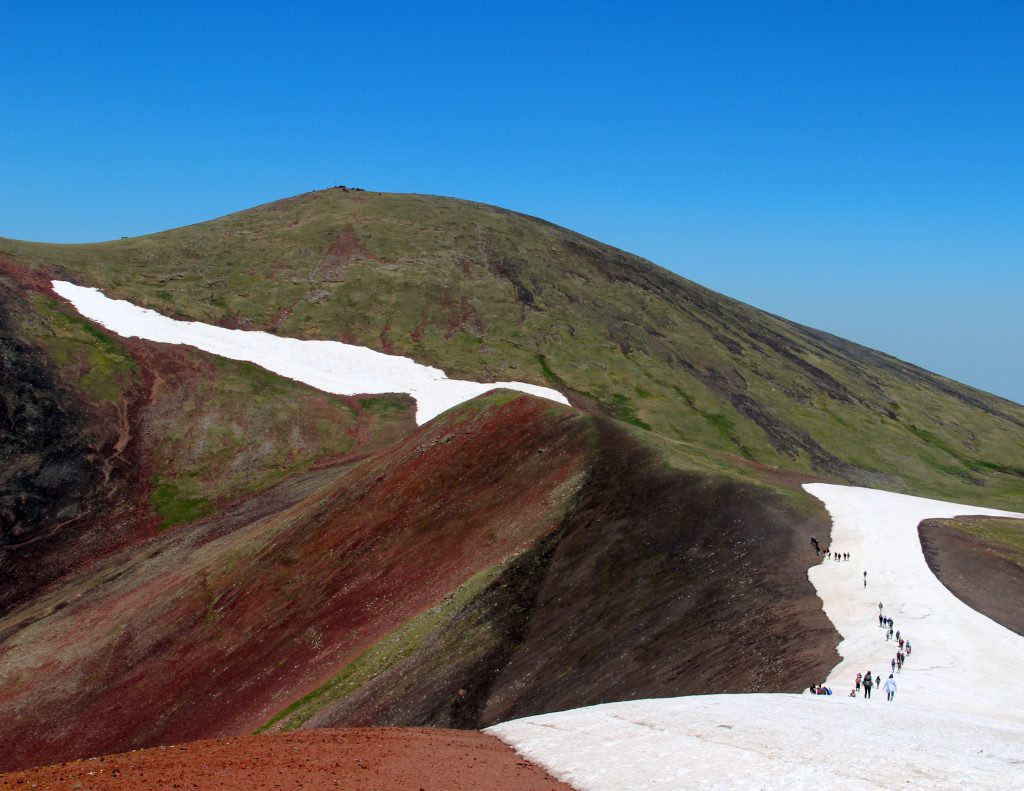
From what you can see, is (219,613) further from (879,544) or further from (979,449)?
(979,449)

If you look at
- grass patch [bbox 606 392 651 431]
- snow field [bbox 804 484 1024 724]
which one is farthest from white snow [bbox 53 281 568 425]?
snow field [bbox 804 484 1024 724]

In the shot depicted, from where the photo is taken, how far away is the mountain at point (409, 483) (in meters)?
37.8

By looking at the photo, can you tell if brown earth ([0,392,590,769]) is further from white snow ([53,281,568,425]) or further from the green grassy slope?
the green grassy slope

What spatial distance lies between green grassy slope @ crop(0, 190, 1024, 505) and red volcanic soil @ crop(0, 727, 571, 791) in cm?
6546

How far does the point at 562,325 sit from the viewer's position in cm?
11375

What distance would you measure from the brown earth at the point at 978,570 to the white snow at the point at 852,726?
3.42ft

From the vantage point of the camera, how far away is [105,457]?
77188 millimetres

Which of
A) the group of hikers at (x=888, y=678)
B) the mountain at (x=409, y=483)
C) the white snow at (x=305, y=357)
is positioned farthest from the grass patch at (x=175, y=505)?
the group of hikers at (x=888, y=678)

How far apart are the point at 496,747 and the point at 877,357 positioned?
504ft

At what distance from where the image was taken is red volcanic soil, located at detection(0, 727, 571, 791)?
18594 millimetres

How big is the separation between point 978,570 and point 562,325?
263ft

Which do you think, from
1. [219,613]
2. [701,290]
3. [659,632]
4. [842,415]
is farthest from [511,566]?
[701,290]

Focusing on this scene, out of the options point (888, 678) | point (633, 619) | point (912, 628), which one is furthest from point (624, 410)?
point (888, 678)

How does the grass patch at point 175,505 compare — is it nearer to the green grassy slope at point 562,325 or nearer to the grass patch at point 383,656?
the green grassy slope at point 562,325
